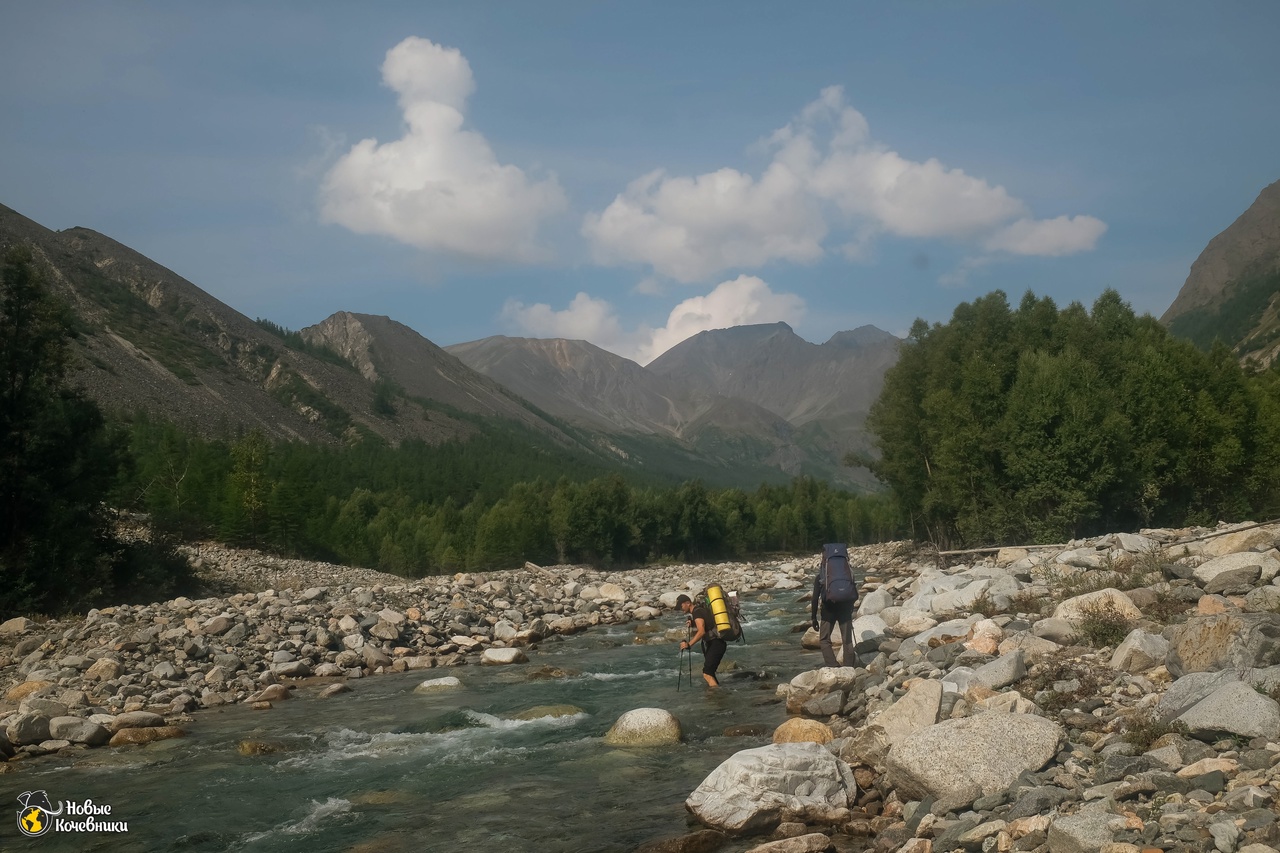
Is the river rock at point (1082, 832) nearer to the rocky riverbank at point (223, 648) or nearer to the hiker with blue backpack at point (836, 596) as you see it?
the hiker with blue backpack at point (836, 596)

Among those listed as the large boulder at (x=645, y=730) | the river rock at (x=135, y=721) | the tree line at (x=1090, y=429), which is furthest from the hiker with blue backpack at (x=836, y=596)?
the tree line at (x=1090, y=429)

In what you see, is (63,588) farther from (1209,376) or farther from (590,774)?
(1209,376)

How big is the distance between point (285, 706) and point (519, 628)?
35.7ft

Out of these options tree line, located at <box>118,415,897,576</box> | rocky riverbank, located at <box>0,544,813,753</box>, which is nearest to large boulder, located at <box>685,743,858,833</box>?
rocky riverbank, located at <box>0,544,813,753</box>

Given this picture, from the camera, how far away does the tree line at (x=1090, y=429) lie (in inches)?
1454

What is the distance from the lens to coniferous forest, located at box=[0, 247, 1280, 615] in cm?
2481

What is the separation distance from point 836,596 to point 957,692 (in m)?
4.57

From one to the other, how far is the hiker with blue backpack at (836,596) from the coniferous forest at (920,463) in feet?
73.5

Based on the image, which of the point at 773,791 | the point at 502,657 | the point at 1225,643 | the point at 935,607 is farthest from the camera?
the point at 502,657

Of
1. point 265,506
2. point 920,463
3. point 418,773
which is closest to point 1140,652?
point 418,773

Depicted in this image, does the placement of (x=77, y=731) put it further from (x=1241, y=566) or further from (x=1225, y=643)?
(x=1241, y=566)

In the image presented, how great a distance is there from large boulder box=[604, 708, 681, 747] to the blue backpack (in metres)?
3.94

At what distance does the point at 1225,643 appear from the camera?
9.22 metres

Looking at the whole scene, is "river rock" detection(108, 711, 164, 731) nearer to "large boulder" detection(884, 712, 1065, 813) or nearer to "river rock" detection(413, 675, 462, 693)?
"river rock" detection(413, 675, 462, 693)
